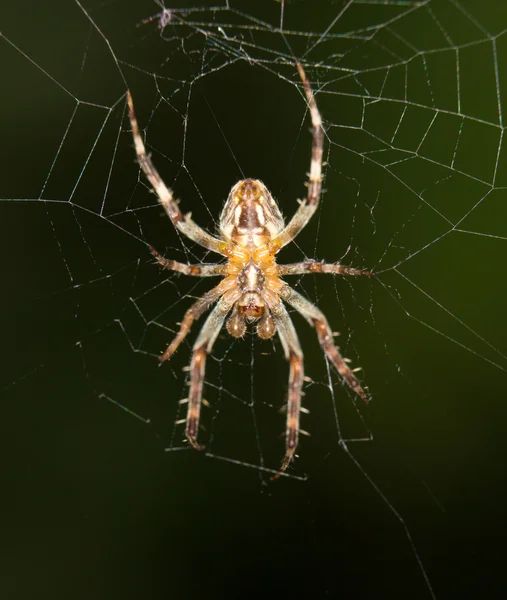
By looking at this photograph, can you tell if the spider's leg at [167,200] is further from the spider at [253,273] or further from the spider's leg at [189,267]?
the spider's leg at [189,267]

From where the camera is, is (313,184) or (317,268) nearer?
(313,184)

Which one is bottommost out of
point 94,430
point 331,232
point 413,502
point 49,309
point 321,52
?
point 413,502

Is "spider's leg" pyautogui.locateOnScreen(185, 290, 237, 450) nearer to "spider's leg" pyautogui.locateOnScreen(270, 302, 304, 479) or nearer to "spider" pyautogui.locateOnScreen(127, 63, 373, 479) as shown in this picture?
"spider" pyautogui.locateOnScreen(127, 63, 373, 479)

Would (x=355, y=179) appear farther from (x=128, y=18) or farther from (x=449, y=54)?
(x=128, y=18)

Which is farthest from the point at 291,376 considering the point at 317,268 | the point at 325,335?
the point at 317,268

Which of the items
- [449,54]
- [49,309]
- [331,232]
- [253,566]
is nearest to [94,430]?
[49,309]

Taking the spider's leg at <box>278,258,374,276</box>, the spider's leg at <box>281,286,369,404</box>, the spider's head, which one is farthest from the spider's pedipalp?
the spider's head

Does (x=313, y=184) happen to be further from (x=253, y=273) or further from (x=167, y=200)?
(x=167, y=200)
